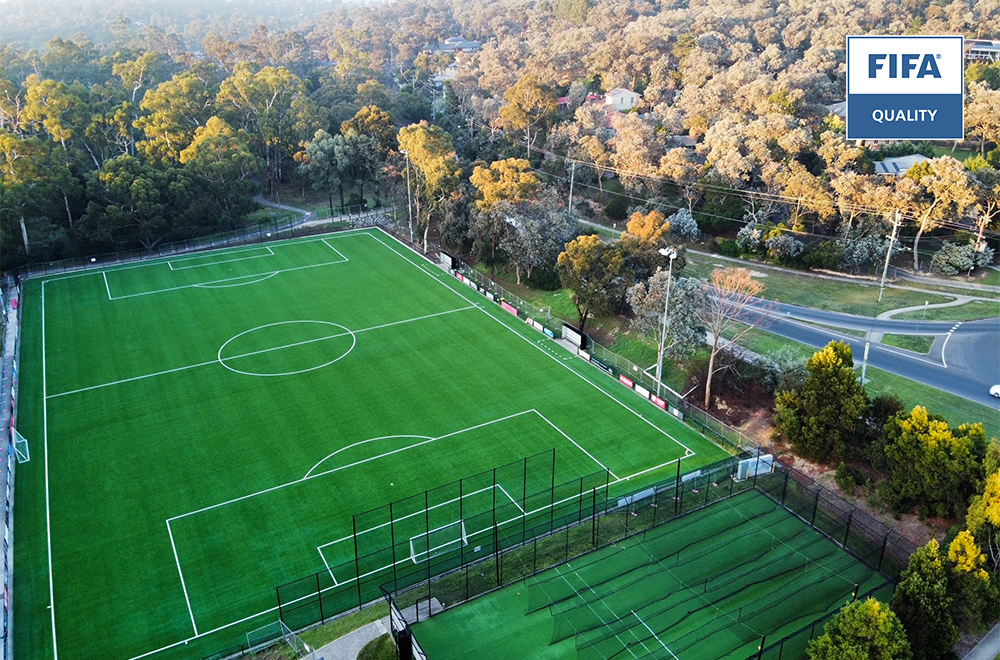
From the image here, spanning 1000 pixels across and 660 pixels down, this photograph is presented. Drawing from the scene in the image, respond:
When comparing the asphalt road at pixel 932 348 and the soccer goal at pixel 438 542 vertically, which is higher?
the asphalt road at pixel 932 348

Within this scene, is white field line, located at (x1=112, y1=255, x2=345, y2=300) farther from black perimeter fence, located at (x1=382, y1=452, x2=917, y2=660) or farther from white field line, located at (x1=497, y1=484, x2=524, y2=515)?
black perimeter fence, located at (x1=382, y1=452, x2=917, y2=660)

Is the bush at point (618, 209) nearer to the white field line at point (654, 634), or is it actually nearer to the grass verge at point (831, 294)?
the grass verge at point (831, 294)

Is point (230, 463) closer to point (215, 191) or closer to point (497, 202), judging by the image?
point (497, 202)

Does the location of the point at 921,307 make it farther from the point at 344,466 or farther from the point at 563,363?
the point at 344,466

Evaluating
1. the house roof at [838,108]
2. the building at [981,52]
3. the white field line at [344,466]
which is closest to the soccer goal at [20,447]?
the white field line at [344,466]

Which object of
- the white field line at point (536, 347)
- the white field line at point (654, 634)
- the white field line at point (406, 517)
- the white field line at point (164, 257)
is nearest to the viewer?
the white field line at point (654, 634)

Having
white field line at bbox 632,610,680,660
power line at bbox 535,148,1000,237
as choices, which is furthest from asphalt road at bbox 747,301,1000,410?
white field line at bbox 632,610,680,660
